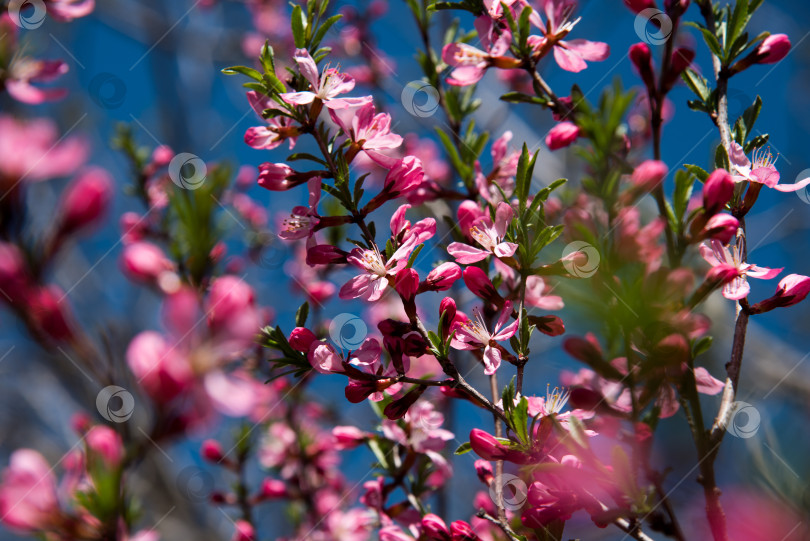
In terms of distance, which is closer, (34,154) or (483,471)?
(34,154)

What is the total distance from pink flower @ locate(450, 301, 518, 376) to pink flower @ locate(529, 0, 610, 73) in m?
0.72

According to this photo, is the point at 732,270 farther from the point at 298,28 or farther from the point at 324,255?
the point at 298,28

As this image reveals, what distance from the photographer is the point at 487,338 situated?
1.17m

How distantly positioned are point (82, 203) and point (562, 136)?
110 cm

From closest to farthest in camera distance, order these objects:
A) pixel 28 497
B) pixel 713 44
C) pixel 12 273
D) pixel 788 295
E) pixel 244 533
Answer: pixel 12 273 < pixel 28 497 < pixel 788 295 < pixel 713 44 < pixel 244 533

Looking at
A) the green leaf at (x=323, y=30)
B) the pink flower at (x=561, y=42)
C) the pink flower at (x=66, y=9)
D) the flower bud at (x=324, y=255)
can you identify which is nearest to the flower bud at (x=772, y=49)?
the pink flower at (x=561, y=42)

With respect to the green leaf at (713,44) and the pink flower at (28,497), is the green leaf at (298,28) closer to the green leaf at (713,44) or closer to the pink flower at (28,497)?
the green leaf at (713,44)

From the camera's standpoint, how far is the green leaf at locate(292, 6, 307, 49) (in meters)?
1.25

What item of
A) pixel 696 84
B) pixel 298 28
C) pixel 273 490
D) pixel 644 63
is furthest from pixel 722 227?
pixel 273 490

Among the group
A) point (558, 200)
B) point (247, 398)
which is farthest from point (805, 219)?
point (247, 398)

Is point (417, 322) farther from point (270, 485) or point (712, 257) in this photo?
point (270, 485)

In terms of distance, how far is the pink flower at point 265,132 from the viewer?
4.30 feet

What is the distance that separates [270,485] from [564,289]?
2042 mm

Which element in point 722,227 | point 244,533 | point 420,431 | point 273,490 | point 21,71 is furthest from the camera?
point 273,490
